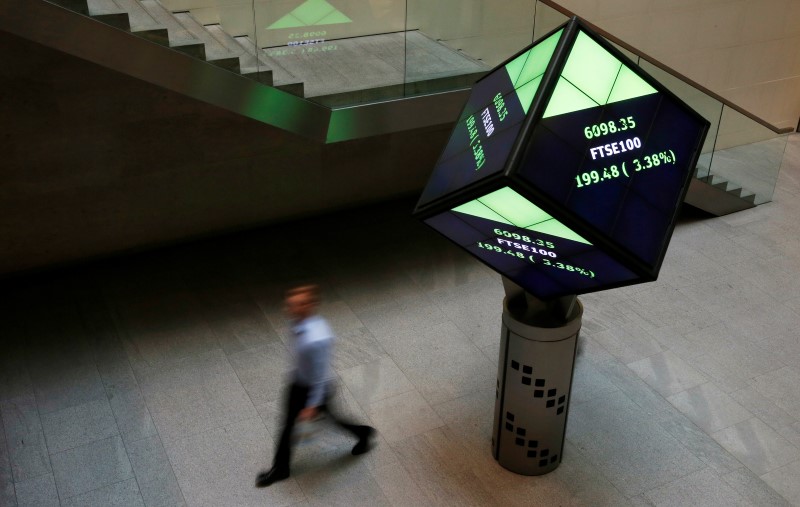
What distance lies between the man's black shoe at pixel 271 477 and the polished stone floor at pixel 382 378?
0.26 feet

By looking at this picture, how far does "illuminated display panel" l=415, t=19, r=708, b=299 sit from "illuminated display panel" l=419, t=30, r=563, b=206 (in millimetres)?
18

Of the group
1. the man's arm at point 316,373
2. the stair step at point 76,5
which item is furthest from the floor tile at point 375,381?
the stair step at point 76,5

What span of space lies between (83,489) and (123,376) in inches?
61.0

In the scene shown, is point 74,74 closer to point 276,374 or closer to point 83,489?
point 276,374

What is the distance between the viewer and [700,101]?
35.3 ft

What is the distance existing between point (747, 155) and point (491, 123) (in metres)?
7.26

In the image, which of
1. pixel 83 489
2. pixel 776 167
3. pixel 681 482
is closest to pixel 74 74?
pixel 83 489

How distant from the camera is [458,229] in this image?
20.4 feet

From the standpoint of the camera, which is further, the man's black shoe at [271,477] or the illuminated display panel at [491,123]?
the man's black shoe at [271,477]

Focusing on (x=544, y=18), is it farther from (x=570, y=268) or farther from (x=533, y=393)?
(x=533, y=393)

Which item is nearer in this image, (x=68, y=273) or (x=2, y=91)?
(x=2, y=91)

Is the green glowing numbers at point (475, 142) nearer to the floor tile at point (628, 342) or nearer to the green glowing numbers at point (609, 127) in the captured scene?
the green glowing numbers at point (609, 127)

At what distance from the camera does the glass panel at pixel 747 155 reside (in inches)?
447

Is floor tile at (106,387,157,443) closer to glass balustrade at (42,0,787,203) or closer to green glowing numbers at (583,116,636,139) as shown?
glass balustrade at (42,0,787,203)
